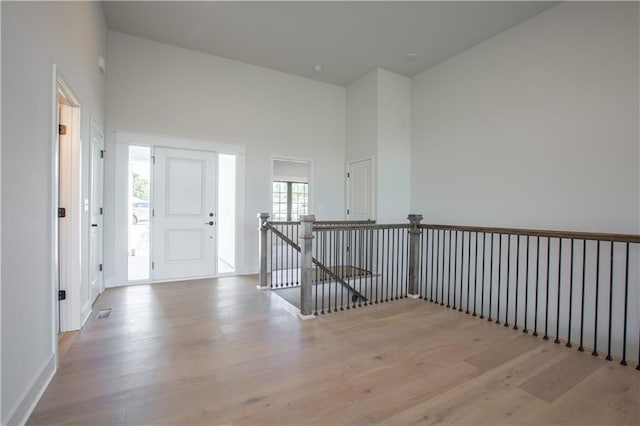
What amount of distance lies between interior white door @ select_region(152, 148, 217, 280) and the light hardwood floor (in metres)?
1.67

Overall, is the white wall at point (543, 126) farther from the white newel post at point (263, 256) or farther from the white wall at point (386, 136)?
the white newel post at point (263, 256)

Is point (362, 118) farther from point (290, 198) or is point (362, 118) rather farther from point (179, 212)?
point (290, 198)

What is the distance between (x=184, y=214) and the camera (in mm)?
4902

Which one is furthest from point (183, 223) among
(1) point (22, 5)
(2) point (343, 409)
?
(2) point (343, 409)

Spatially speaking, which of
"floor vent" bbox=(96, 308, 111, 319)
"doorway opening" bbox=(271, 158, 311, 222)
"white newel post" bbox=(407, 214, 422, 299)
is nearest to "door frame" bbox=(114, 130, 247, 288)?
→ "floor vent" bbox=(96, 308, 111, 319)

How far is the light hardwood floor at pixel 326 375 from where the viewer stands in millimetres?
1688

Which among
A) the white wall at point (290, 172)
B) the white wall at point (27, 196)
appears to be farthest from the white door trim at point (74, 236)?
the white wall at point (290, 172)

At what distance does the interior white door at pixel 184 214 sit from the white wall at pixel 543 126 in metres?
3.76

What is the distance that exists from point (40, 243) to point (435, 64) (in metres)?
5.68

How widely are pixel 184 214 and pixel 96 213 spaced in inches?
49.9

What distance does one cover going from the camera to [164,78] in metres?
4.70

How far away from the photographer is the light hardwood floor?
1688 mm

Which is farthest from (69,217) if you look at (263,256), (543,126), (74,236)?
(543,126)

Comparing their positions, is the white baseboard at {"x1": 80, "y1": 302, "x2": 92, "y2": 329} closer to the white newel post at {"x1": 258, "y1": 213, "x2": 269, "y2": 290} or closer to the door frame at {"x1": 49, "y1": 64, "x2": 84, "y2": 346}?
the door frame at {"x1": 49, "y1": 64, "x2": 84, "y2": 346}
